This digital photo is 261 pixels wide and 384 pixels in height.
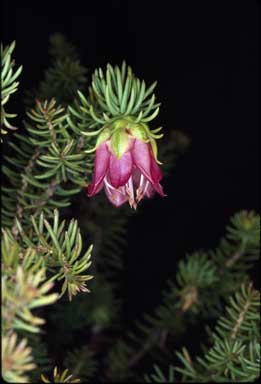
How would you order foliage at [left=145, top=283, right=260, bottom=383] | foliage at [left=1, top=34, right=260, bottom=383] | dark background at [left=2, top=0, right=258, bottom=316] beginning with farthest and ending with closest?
dark background at [left=2, top=0, right=258, bottom=316] → foliage at [left=145, top=283, right=260, bottom=383] → foliage at [left=1, top=34, right=260, bottom=383]

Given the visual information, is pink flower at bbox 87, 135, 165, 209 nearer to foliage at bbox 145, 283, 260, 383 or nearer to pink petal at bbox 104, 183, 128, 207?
pink petal at bbox 104, 183, 128, 207

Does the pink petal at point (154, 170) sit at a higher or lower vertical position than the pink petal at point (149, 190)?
higher

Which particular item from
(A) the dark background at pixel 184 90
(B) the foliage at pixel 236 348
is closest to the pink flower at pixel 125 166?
(B) the foliage at pixel 236 348

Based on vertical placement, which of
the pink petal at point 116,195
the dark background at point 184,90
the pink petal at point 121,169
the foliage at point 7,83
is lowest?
the pink petal at point 116,195

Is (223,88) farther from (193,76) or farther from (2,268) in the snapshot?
→ (2,268)

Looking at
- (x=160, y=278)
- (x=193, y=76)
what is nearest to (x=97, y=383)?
(x=160, y=278)

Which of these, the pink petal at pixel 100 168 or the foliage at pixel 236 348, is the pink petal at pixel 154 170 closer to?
the pink petal at pixel 100 168

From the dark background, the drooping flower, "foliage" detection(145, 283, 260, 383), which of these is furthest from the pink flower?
the dark background

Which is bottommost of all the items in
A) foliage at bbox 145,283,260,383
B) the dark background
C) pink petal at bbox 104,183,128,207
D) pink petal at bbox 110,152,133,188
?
foliage at bbox 145,283,260,383
